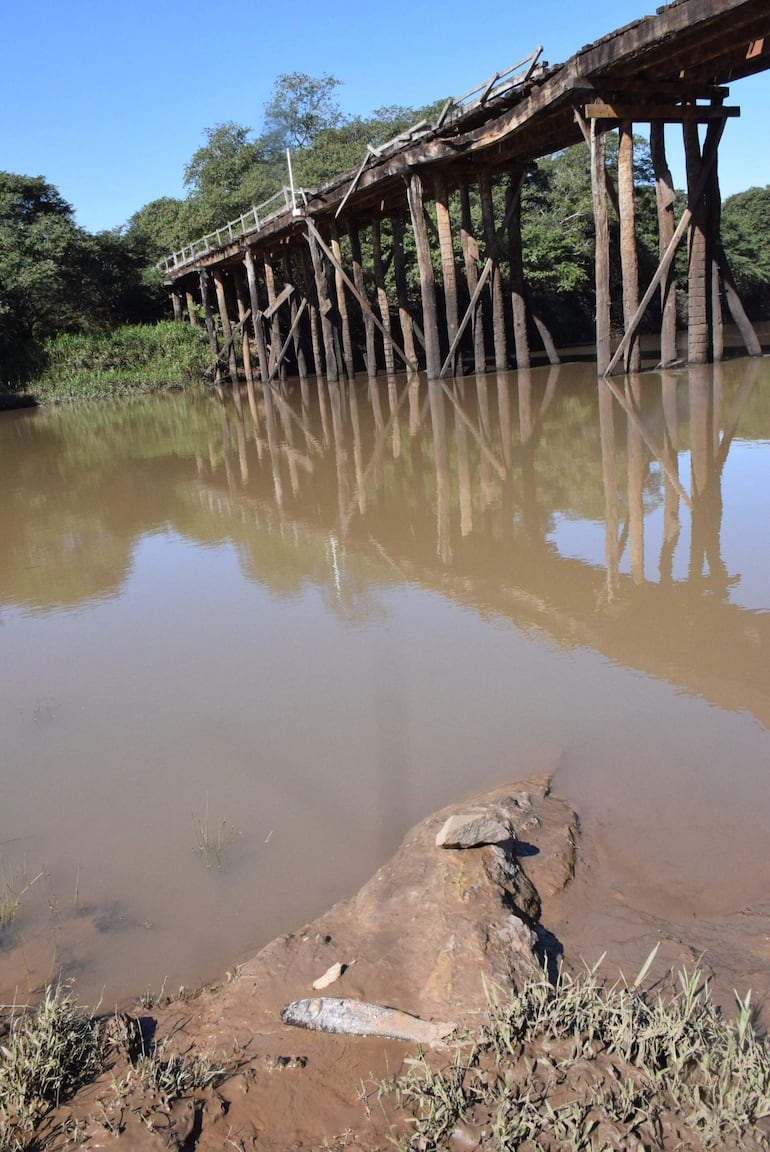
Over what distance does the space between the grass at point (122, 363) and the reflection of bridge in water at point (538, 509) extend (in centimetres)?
1533

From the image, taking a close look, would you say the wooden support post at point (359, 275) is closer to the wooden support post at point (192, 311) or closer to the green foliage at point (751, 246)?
the wooden support post at point (192, 311)

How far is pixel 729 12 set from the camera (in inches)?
363

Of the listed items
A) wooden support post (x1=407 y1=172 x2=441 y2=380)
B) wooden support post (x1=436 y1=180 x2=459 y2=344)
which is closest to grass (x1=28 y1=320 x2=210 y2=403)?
wooden support post (x1=407 y1=172 x2=441 y2=380)

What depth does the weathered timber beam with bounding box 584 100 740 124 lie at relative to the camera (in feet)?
38.2

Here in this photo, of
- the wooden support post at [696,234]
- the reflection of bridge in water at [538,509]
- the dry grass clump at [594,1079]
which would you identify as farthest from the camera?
the wooden support post at [696,234]

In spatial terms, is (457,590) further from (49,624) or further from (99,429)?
(99,429)

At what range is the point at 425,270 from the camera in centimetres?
1578

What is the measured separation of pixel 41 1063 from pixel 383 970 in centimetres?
81

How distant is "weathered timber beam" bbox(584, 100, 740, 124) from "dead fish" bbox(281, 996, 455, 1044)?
12429mm

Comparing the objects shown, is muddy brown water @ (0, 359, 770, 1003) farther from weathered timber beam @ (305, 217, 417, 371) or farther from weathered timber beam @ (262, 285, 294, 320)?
weathered timber beam @ (262, 285, 294, 320)

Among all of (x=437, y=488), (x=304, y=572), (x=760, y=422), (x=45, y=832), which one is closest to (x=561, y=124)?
(x=760, y=422)

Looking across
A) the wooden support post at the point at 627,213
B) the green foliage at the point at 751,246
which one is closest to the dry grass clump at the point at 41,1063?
the wooden support post at the point at 627,213

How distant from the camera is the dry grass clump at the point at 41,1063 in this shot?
68.3 inches

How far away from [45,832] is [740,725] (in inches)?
102
